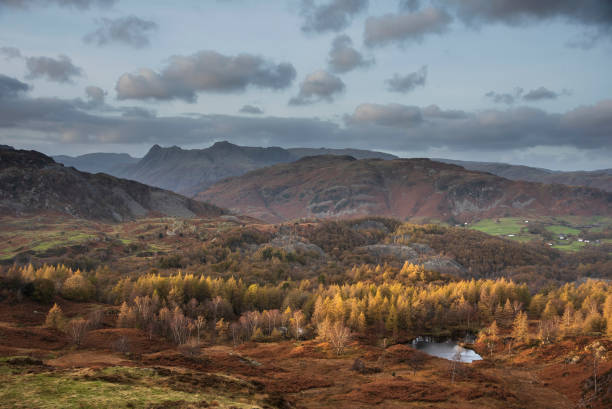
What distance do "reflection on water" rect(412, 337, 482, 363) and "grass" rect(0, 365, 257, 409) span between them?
374 feet

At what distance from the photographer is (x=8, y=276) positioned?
136 metres

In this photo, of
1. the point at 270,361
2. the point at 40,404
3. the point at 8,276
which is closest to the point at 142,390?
the point at 40,404

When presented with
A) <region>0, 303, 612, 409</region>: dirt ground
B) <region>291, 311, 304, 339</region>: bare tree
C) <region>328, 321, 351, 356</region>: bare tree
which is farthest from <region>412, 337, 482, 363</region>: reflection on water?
<region>291, 311, 304, 339</region>: bare tree

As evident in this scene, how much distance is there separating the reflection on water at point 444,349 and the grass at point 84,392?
11401 centimetres

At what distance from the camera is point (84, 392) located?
42.4 metres

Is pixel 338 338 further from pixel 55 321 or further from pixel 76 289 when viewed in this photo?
pixel 76 289

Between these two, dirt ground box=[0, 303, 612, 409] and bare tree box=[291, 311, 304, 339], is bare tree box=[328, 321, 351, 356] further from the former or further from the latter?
bare tree box=[291, 311, 304, 339]

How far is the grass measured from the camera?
38.7 m

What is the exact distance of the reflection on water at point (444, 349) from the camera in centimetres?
13891

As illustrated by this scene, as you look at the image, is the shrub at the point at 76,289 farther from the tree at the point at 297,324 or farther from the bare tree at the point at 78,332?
the tree at the point at 297,324

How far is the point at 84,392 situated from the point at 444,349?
140209 mm

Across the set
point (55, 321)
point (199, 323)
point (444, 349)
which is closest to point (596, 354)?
point (444, 349)

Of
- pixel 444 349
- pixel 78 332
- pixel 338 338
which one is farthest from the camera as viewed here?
pixel 444 349

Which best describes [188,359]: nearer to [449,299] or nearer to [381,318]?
[381,318]
